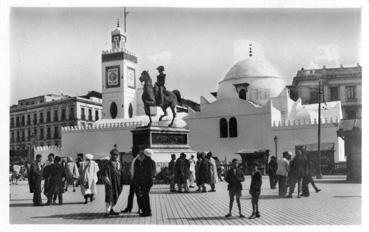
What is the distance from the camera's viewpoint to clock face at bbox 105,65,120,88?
4586 cm

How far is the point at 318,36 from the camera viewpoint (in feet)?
42.4

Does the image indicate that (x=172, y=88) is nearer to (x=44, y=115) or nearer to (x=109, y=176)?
(x=109, y=176)

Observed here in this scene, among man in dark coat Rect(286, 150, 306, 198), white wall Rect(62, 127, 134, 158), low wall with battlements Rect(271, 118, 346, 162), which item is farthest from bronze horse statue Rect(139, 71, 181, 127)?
white wall Rect(62, 127, 134, 158)

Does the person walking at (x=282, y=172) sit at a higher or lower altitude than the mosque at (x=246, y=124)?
lower

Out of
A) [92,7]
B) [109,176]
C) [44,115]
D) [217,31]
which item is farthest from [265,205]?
[44,115]

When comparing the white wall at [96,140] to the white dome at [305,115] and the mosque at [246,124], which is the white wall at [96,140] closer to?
the mosque at [246,124]

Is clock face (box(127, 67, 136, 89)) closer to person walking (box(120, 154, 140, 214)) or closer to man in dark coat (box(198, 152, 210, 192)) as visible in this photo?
man in dark coat (box(198, 152, 210, 192))

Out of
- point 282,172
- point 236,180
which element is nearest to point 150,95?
point 282,172

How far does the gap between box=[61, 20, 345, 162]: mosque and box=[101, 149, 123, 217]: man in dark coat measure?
16856 mm

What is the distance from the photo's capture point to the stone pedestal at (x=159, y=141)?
55.4 ft

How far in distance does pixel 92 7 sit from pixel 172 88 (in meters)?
5.61

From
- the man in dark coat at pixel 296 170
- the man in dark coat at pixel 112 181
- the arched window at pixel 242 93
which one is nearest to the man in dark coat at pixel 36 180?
the man in dark coat at pixel 112 181

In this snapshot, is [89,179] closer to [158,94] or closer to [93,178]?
[93,178]

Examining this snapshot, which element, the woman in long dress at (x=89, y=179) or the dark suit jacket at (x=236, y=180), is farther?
the woman in long dress at (x=89, y=179)
